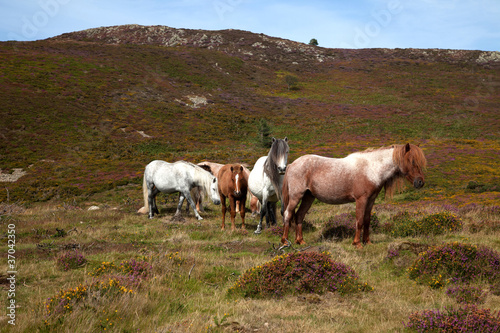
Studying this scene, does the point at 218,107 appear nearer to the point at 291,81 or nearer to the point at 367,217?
the point at 291,81

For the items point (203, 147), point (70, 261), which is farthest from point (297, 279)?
point (203, 147)

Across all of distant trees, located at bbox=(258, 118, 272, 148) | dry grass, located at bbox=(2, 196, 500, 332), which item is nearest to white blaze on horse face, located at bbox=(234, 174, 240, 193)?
dry grass, located at bbox=(2, 196, 500, 332)

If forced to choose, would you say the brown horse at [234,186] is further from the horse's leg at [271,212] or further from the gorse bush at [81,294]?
the gorse bush at [81,294]

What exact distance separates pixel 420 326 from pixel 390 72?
9197 centimetres

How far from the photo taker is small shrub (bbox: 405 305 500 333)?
12.9 feet

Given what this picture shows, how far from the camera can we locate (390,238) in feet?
31.8

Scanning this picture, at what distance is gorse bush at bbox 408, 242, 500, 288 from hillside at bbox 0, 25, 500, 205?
1209cm

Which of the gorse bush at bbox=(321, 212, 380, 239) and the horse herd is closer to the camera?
the horse herd

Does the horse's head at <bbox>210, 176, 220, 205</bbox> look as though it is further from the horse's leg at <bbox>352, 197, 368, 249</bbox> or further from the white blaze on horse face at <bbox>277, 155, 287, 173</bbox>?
the horse's leg at <bbox>352, 197, 368, 249</bbox>

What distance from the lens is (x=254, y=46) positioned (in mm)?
98438

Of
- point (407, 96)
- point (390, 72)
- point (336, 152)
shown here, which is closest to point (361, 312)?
point (336, 152)

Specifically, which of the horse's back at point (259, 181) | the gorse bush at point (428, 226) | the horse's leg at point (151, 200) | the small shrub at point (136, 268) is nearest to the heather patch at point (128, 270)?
the small shrub at point (136, 268)

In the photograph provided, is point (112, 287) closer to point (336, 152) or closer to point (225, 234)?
point (225, 234)

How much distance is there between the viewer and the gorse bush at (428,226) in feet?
32.0
